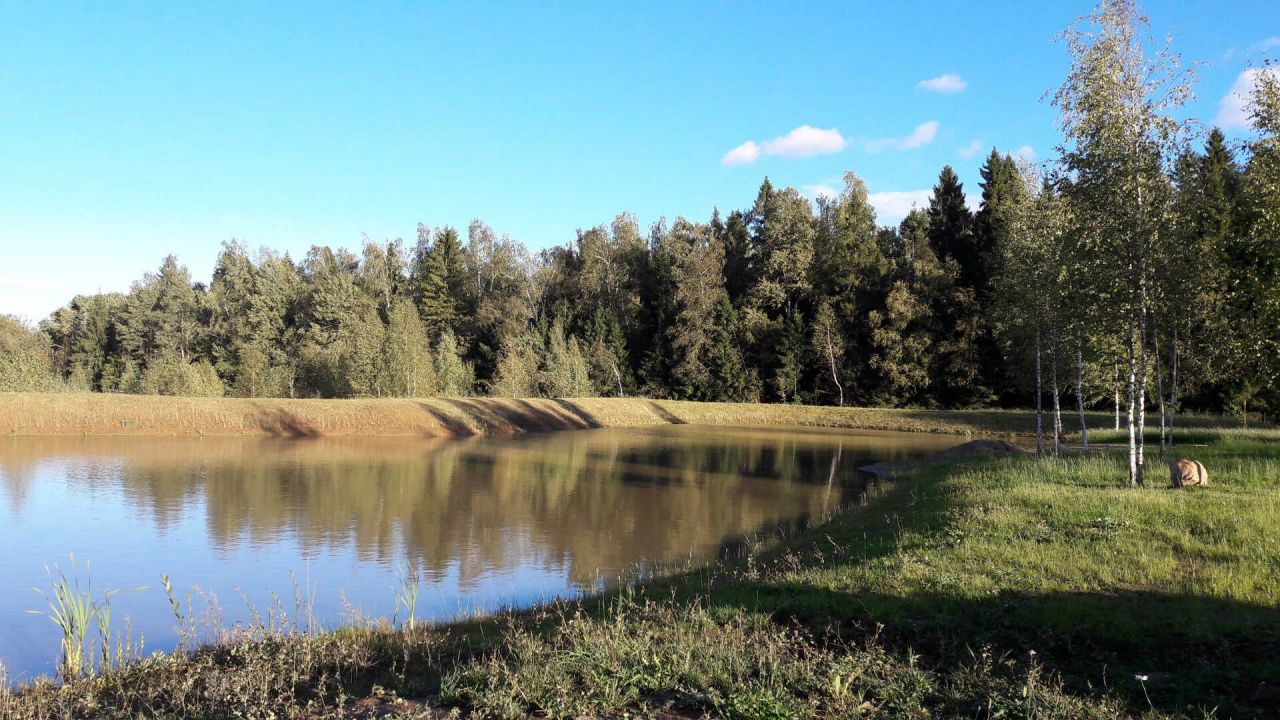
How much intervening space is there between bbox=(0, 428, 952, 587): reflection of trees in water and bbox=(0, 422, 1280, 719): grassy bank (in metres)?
5.23

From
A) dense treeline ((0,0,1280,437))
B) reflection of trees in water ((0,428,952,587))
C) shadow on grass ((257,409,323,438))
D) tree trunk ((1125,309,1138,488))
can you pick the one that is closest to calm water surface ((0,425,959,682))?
reflection of trees in water ((0,428,952,587))

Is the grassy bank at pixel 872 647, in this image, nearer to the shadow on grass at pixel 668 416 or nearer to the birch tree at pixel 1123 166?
the birch tree at pixel 1123 166

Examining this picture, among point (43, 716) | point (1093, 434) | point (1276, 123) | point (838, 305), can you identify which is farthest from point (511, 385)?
point (43, 716)

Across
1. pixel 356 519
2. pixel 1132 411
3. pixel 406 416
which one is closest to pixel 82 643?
pixel 356 519

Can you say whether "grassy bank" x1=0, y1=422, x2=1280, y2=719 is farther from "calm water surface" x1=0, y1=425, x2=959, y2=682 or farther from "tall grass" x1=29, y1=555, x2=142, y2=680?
"calm water surface" x1=0, y1=425, x2=959, y2=682

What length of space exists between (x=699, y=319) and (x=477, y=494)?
46.3 m

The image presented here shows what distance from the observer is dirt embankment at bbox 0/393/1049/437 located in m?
38.3

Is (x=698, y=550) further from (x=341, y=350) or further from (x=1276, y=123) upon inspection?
(x=341, y=350)

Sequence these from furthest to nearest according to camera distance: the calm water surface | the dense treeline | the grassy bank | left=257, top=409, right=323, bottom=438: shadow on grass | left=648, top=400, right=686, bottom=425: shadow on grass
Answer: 1. left=648, top=400, right=686, bottom=425: shadow on grass
2. left=257, top=409, right=323, bottom=438: shadow on grass
3. the dense treeline
4. the calm water surface
5. the grassy bank

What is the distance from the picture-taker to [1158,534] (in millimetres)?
10523

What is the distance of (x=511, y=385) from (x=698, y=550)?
42540mm

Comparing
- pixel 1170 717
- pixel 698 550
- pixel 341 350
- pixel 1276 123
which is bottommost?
pixel 698 550

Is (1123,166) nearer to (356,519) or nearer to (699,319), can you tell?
(356,519)

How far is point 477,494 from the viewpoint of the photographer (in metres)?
23.0
